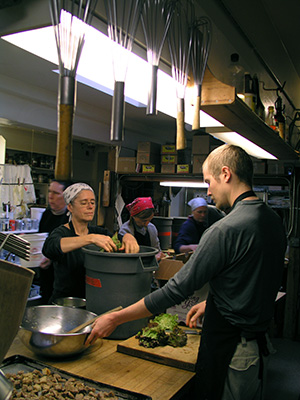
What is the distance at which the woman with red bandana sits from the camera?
4434mm

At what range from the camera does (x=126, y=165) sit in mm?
6406

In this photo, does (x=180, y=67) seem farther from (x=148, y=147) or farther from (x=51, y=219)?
(x=148, y=147)

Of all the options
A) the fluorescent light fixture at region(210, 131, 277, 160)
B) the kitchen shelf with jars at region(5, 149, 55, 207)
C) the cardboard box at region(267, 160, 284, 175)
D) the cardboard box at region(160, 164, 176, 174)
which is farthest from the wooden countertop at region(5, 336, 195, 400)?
the kitchen shelf with jars at region(5, 149, 55, 207)

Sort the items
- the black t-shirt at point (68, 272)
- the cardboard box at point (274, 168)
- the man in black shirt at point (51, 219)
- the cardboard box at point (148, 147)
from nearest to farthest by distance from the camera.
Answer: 1. the black t-shirt at point (68, 272)
2. the man in black shirt at point (51, 219)
3. the cardboard box at point (274, 168)
4. the cardboard box at point (148, 147)

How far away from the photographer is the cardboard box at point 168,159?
6066 millimetres

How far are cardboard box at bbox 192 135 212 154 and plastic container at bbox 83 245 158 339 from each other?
13.3ft

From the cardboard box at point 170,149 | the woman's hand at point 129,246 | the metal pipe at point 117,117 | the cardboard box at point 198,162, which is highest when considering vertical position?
the cardboard box at point 170,149

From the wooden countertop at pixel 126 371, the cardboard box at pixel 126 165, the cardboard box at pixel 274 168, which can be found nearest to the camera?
the wooden countertop at pixel 126 371

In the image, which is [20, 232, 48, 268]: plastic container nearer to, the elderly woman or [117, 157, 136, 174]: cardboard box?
[117, 157, 136, 174]: cardboard box

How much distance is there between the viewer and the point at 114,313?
1.55m

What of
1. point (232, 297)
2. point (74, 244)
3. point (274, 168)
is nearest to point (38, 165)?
point (274, 168)

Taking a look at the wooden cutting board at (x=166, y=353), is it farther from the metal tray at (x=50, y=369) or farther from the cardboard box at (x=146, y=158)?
the cardboard box at (x=146, y=158)

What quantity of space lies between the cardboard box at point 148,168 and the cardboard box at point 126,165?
0.61 feet

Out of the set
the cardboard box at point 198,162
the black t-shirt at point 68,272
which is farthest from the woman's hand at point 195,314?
the cardboard box at point 198,162
